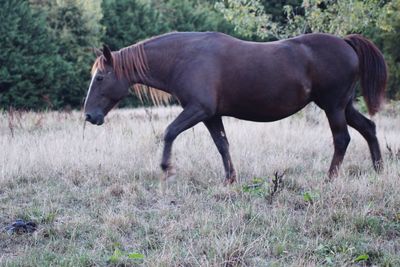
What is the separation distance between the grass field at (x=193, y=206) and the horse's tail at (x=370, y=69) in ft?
3.03

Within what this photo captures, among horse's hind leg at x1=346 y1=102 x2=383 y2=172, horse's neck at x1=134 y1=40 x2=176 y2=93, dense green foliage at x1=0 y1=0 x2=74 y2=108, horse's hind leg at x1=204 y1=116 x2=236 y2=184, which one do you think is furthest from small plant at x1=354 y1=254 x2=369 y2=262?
dense green foliage at x1=0 y1=0 x2=74 y2=108

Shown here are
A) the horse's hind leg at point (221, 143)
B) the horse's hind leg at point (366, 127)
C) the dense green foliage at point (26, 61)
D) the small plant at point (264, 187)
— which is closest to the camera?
the small plant at point (264, 187)

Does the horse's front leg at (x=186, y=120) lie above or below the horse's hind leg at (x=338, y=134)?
above

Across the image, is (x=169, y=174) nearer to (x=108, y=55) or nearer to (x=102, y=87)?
(x=102, y=87)

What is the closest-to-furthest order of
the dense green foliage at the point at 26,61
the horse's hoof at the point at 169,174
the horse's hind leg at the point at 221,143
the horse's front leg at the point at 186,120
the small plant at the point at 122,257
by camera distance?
1. the small plant at the point at 122,257
2. the horse's front leg at the point at 186,120
3. the horse's hoof at the point at 169,174
4. the horse's hind leg at the point at 221,143
5. the dense green foliage at the point at 26,61

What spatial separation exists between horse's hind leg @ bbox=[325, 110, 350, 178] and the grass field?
0.18 metres

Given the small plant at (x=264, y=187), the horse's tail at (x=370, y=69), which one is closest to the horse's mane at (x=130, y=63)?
the small plant at (x=264, y=187)

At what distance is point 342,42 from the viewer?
614 centimetres

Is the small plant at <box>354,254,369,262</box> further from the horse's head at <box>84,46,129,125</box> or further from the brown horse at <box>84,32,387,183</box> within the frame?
the horse's head at <box>84,46,129,125</box>

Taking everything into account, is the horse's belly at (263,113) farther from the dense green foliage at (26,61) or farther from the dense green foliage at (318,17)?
the dense green foliage at (26,61)

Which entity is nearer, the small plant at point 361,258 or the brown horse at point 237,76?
the small plant at point 361,258

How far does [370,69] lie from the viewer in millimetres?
6309

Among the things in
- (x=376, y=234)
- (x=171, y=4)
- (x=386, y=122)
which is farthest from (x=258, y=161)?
(x=171, y=4)

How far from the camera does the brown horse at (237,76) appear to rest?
5816 millimetres
